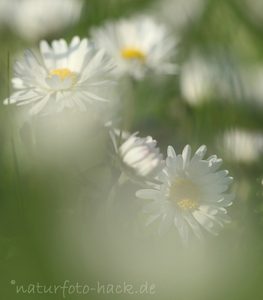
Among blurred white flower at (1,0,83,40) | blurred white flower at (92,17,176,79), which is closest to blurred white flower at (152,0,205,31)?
blurred white flower at (92,17,176,79)

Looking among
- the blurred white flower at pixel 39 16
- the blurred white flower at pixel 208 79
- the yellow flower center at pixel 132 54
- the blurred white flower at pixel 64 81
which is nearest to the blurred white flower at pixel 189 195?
the blurred white flower at pixel 64 81

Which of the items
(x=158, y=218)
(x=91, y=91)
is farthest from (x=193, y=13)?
(x=158, y=218)

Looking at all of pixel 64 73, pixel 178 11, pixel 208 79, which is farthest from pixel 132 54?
pixel 64 73

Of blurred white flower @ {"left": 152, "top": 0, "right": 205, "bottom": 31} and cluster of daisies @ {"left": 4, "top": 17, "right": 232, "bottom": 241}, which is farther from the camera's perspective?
blurred white flower @ {"left": 152, "top": 0, "right": 205, "bottom": 31}

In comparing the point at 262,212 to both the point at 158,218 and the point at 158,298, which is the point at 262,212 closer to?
the point at 158,218

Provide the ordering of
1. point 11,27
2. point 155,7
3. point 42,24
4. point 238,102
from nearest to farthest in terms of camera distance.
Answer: point 238,102 → point 42,24 → point 11,27 → point 155,7

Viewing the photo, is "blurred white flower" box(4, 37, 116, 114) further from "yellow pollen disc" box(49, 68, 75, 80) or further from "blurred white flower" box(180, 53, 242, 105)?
"blurred white flower" box(180, 53, 242, 105)

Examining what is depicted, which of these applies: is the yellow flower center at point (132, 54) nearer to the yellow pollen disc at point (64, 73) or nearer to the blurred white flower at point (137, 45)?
the blurred white flower at point (137, 45)
